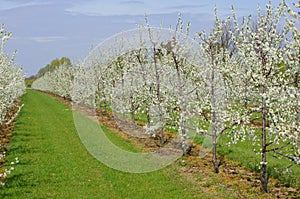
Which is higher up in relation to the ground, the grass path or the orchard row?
the orchard row

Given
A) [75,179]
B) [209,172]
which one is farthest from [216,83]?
[75,179]

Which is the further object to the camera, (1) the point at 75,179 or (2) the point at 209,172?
(2) the point at 209,172

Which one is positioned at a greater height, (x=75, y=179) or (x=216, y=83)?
(x=216, y=83)

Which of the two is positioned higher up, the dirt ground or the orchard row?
the orchard row

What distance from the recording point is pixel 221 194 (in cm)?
981

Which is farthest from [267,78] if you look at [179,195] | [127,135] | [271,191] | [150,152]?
[127,135]

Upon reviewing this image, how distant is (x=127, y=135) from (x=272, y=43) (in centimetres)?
1226

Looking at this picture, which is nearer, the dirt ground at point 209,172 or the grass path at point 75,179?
the dirt ground at point 209,172

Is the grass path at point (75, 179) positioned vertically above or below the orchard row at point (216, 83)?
below

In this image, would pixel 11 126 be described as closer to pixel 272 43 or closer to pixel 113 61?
pixel 113 61

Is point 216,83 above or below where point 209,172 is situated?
above

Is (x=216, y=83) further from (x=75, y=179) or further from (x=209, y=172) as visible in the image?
(x=75, y=179)

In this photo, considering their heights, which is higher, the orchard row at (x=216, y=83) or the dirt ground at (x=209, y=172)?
the orchard row at (x=216, y=83)

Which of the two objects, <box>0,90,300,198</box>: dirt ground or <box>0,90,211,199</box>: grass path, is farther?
<box>0,90,211,199</box>: grass path
